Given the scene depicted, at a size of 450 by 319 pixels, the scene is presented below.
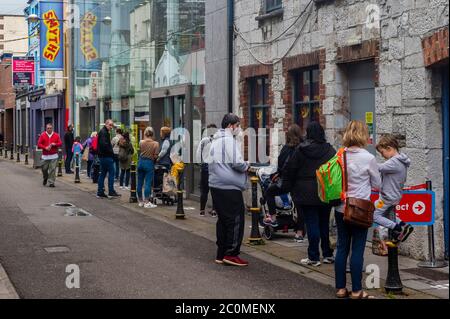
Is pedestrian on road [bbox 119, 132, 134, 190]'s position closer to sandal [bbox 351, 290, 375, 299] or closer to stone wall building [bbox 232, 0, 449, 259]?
stone wall building [bbox 232, 0, 449, 259]

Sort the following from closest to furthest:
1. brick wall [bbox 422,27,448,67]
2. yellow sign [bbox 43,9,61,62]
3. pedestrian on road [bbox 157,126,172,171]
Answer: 1. brick wall [bbox 422,27,448,67]
2. pedestrian on road [bbox 157,126,172,171]
3. yellow sign [bbox 43,9,61,62]

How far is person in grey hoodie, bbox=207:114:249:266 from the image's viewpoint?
368 inches

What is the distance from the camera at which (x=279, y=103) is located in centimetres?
1392

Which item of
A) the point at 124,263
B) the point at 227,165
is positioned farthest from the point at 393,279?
the point at 124,263

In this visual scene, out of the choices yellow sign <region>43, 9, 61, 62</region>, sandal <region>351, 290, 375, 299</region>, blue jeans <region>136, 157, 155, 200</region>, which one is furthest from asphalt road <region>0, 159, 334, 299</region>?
yellow sign <region>43, 9, 61, 62</region>

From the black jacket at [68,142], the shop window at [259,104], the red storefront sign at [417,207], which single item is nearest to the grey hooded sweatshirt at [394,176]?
the red storefront sign at [417,207]

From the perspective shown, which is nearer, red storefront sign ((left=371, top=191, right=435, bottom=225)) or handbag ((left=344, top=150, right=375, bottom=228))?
handbag ((left=344, top=150, right=375, bottom=228))

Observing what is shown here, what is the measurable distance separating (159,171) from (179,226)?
3785mm

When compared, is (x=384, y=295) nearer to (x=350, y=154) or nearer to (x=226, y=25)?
(x=350, y=154)

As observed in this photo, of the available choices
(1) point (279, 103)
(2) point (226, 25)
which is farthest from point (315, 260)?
(2) point (226, 25)

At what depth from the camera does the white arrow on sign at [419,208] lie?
8.92 metres

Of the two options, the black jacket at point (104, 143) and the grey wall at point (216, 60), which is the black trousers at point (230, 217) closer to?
the grey wall at point (216, 60)

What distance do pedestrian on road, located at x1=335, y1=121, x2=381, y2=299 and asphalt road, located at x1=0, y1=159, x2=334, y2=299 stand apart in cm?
34

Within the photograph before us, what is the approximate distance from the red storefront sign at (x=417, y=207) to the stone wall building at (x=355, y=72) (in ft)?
2.32
